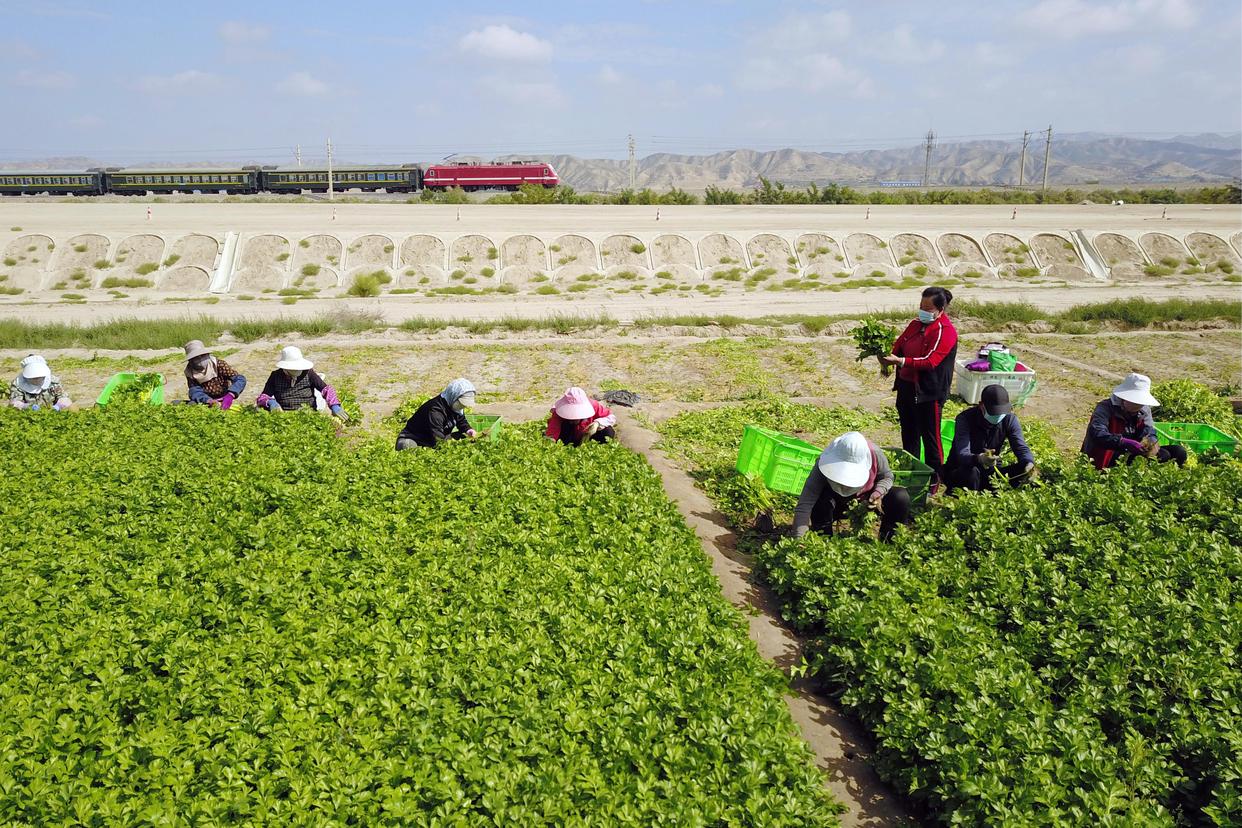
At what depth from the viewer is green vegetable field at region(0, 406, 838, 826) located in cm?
343

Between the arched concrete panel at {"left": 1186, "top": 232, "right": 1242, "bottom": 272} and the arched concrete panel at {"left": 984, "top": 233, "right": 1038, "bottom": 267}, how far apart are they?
23.2 feet

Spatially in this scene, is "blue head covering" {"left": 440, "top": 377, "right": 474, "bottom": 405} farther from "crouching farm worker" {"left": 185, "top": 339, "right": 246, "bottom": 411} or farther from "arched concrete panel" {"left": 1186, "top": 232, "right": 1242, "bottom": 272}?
"arched concrete panel" {"left": 1186, "top": 232, "right": 1242, "bottom": 272}

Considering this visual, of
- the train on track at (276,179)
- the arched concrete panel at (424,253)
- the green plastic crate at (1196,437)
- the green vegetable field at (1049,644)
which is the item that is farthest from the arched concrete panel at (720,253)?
the green vegetable field at (1049,644)

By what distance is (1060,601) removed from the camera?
5234 mm

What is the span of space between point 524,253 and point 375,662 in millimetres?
28389

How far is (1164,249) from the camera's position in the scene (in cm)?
3222

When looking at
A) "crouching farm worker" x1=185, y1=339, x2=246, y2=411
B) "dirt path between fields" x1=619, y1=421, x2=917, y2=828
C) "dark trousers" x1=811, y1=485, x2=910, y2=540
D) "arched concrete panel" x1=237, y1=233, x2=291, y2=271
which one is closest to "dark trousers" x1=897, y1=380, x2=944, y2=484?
"dark trousers" x1=811, y1=485, x2=910, y2=540

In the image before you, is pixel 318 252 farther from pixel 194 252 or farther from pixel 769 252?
pixel 769 252

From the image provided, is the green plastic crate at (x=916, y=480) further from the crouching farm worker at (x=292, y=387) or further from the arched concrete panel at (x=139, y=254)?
the arched concrete panel at (x=139, y=254)

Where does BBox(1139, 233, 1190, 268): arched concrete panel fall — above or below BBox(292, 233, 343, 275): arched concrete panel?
above

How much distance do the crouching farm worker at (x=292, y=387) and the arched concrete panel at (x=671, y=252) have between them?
22.2m

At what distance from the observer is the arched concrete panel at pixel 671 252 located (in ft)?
103

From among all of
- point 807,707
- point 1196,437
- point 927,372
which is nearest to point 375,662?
point 807,707

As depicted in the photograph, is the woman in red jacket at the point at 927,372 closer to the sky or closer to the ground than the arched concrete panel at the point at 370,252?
closer to the ground
